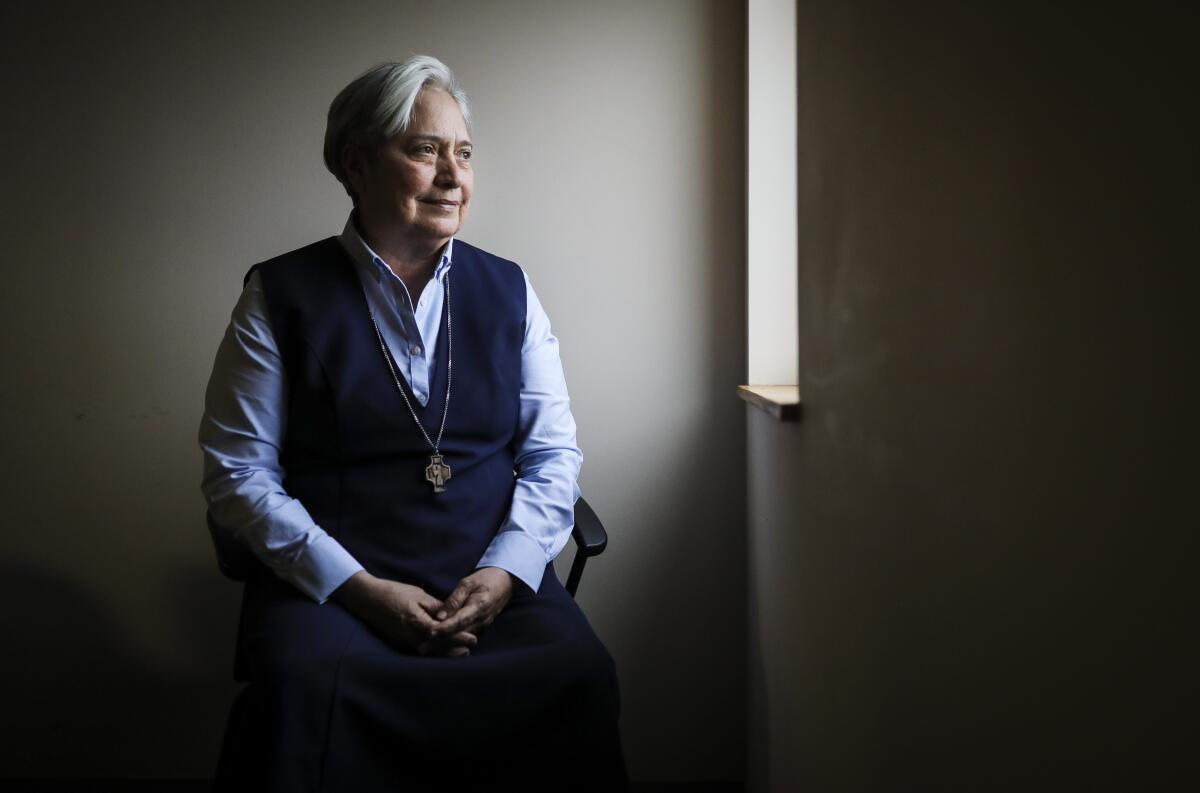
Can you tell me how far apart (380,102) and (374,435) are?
2.00ft

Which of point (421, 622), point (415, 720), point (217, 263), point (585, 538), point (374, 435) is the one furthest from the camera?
point (217, 263)

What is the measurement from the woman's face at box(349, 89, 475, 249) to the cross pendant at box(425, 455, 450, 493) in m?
0.42

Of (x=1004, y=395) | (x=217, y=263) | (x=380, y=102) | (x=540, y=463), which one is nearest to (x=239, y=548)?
(x=540, y=463)

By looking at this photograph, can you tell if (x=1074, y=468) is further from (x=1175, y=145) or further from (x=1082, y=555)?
(x=1175, y=145)

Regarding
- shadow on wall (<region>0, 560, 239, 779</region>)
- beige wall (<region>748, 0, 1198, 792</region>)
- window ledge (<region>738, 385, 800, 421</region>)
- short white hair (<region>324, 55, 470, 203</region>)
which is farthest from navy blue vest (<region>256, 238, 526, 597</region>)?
shadow on wall (<region>0, 560, 239, 779</region>)

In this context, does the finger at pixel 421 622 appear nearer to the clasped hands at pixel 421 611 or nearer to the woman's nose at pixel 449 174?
the clasped hands at pixel 421 611

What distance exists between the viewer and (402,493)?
1667mm

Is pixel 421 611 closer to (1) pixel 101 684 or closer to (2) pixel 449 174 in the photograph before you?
(2) pixel 449 174

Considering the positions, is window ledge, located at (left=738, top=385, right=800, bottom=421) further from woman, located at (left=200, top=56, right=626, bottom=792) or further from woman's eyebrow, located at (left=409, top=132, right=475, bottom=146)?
woman's eyebrow, located at (left=409, top=132, right=475, bottom=146)

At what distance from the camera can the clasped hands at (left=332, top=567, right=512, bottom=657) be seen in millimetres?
1517

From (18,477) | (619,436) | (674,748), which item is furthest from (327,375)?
(674,748)

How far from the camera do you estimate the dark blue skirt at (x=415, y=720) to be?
1354 millimetres

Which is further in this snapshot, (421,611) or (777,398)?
(777,398)

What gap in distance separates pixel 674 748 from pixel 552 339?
1.23m
